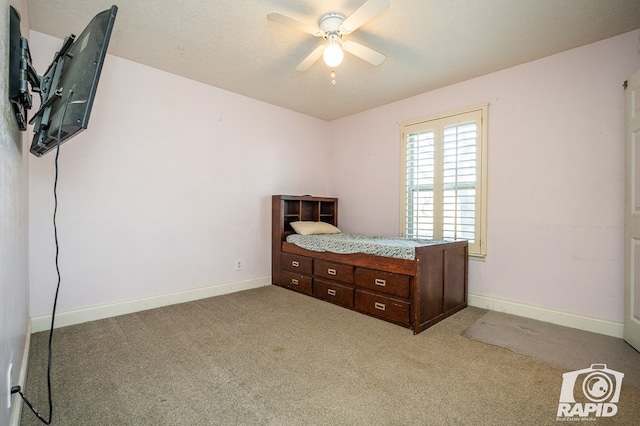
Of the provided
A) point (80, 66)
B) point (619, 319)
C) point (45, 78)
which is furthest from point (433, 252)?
point (45, 78)

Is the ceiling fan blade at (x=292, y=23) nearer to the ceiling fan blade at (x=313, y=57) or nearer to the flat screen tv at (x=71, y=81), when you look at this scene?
the ceiling fan blade at (x=313, y=57)

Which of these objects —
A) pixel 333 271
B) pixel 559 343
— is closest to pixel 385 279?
pixel 333 271

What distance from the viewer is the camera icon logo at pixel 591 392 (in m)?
1.54

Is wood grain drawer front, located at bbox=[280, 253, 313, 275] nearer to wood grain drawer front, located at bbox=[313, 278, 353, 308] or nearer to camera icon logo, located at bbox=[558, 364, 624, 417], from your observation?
wood grain drawer front, located at bbox=[313, 278, 353, 308]

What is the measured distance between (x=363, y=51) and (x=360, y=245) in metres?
1.70

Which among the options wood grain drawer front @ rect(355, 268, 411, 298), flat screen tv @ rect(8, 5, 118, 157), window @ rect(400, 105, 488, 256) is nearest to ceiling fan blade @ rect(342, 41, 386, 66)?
window @ rect(400, 105, 488, 256)

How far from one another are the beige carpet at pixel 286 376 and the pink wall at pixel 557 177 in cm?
90

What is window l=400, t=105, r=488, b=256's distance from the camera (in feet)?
10.4

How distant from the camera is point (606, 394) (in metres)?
1.69

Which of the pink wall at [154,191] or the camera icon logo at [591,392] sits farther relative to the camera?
the pink wall at [154,191]

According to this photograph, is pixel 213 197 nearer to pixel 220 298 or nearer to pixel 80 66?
pixel 220 298

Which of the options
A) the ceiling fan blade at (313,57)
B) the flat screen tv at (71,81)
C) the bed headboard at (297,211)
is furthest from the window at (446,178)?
the flat screen tv at (71,81)

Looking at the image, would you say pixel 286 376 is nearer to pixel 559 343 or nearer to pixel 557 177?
pixel 559 343

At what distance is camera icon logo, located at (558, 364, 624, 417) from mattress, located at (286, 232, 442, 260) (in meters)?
1.22
